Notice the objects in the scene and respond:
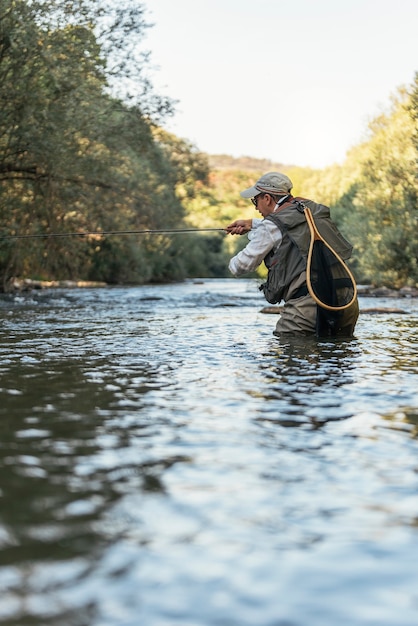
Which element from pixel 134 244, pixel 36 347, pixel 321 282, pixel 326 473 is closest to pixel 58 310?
pixel 36 347

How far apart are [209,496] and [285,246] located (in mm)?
6042

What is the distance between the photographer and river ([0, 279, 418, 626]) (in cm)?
241

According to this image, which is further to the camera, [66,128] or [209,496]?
[66,128]

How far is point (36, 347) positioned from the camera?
9.41 metres

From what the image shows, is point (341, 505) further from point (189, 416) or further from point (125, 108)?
point (125, 108)

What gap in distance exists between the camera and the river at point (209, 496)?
2408 mm

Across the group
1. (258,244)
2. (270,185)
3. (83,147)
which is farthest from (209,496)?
(83,147)

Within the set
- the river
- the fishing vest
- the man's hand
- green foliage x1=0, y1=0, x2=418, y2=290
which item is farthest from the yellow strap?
green foliage x1=0, y1=0, x2=418, y2=290

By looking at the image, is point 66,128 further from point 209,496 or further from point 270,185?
point 209,496

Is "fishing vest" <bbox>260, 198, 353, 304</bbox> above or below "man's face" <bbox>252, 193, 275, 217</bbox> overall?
below

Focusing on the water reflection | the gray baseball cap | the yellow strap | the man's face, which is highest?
the gray baseball cap

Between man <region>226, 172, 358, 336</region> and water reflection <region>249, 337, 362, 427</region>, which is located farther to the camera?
man <region>226, 172, 358, 336</region>

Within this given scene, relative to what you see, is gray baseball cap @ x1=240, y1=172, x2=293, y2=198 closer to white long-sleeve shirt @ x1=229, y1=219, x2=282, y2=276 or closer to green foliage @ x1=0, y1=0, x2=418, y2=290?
white long-sleeve shirt @ x1=229, y1=219, x2=282, y2=276

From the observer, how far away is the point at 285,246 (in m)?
9.27
